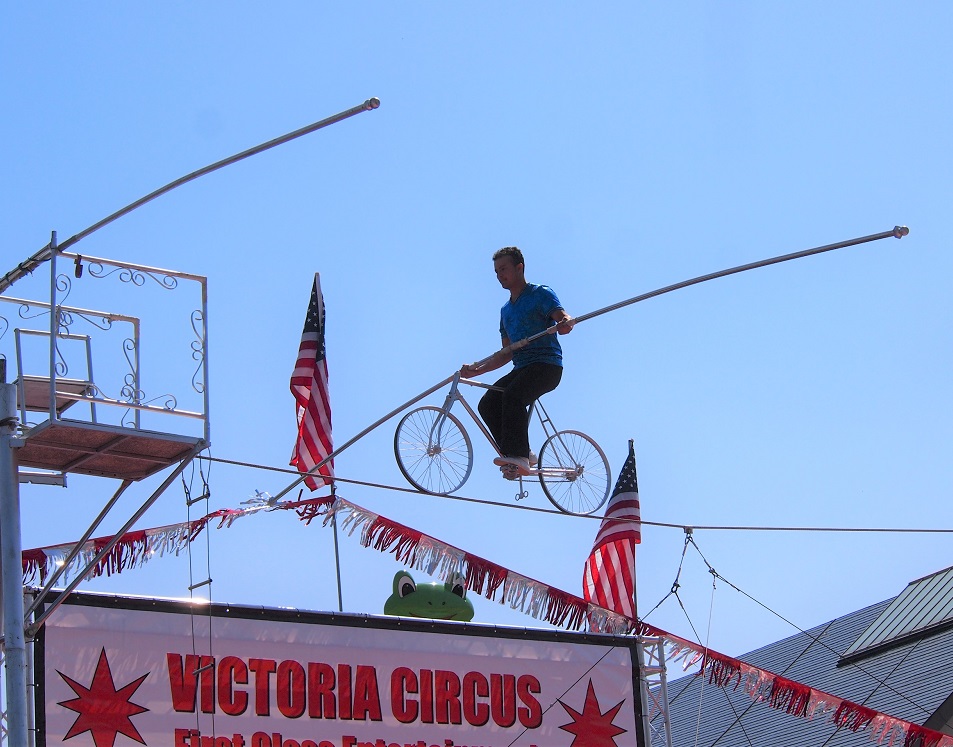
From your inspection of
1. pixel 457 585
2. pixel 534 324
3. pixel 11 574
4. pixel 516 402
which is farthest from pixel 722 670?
pixel 11 574

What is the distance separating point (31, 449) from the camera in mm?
9008

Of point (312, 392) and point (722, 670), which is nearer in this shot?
point (722, 670)

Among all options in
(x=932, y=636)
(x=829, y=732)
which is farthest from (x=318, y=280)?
(x=932, y=636)

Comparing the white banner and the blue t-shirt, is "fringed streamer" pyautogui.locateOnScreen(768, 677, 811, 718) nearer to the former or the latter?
Answer: the white banner

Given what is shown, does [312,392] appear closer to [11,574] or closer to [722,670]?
[722,670]

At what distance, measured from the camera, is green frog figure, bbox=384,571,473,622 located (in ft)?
42.5

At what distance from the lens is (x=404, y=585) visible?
515 inches

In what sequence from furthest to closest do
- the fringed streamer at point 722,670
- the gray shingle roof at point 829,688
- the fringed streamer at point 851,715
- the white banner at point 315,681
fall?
the gray shingle roof at point 829,688 → the fringed streamer at point 851,715 → the fringed streamer at point 722,670 → the white banner at point 315,681

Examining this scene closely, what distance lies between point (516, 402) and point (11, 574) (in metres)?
4.92

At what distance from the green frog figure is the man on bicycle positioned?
1251 mm

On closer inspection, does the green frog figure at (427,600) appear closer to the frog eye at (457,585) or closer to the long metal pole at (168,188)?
the frog eye at (457,585)

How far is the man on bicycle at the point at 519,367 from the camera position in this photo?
12305 millimetres

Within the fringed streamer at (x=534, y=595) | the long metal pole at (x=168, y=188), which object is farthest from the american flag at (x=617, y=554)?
the long metal pole at (x=168, y=188)

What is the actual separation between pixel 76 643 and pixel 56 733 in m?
0.62
